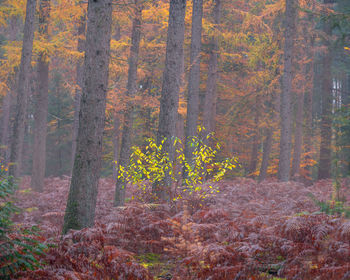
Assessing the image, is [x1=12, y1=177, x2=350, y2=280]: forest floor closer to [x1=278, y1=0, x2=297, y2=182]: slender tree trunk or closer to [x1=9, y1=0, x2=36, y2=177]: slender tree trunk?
[x1=9, y1=0, x2=36, y2=177]: slender tree trunk

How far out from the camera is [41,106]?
1744 centimetres

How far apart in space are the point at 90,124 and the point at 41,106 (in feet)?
37.2

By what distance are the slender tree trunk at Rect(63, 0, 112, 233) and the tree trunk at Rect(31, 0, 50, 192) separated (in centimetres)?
1009

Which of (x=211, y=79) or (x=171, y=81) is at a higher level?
(x=211, y=79)

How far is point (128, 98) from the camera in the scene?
45.3ft

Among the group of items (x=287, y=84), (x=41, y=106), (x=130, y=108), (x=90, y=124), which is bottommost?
(x=90, y=124)

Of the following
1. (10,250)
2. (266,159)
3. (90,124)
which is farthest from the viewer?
(266,159)

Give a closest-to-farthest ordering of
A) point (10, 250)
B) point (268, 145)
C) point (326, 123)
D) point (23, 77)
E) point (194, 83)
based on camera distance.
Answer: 1. point (10, 250)
2. point (23, 77)
3. point (194, 83)
4. point (326, 123)
5. point (268, 145)

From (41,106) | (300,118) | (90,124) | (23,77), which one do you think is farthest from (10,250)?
(300,118)

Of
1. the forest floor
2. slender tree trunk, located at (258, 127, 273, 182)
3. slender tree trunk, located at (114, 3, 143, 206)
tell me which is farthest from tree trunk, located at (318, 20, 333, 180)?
the forest floor

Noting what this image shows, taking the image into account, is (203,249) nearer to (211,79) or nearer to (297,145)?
(211,79)

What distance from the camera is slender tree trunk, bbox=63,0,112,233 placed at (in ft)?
23.3

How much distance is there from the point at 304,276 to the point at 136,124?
20962 millimetres

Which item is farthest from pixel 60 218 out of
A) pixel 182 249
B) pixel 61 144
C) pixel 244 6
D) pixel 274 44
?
pixel 61 144
